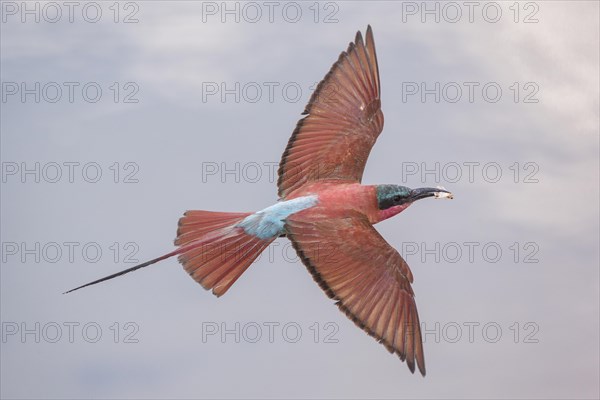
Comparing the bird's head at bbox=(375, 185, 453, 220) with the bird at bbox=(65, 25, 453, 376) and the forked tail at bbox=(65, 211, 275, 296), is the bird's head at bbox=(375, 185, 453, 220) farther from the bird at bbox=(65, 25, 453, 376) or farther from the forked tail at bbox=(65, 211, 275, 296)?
the forked tail at bbox=(65, 211, 275, 296)

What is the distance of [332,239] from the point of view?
809cm

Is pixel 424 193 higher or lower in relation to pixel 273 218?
higher

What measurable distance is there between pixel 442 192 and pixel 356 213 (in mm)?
968

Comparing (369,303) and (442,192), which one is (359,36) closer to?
(442,192)

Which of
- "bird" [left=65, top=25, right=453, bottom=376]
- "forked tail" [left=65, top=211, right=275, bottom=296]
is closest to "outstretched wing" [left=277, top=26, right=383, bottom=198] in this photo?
"bird" [left=65, top=25, right=453, bottom=376]

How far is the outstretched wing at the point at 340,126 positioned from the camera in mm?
9039

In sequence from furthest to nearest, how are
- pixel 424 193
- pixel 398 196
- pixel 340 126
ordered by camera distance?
pixel 340 126 → pixel 424 193 → pixel 398 196

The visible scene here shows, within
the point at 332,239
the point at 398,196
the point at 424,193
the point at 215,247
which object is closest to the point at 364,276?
the point at 332,239

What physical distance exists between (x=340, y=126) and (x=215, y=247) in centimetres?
201

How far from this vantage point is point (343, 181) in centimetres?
896

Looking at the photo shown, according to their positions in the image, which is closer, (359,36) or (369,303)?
(369,303)

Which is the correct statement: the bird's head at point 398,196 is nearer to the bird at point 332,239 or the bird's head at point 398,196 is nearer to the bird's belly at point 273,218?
the bird at point 332,239

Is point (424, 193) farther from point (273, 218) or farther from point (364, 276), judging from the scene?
point (273, 218)

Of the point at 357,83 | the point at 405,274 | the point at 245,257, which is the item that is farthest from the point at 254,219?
the point at 357,83
